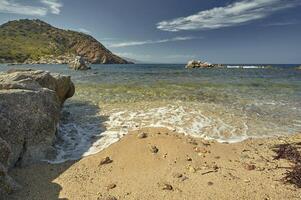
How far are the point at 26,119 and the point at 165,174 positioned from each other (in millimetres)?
5027

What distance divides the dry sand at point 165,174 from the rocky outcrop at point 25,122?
63 cm

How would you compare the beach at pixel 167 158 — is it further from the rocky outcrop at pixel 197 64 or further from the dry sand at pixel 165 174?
the rocky outcrop at pixel 197 64

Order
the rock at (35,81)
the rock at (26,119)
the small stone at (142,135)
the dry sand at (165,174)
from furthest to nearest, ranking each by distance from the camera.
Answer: the rock at (35,81)
the small stone at (142,135)
the rock at (26,119)
the dry sand at (165,174)

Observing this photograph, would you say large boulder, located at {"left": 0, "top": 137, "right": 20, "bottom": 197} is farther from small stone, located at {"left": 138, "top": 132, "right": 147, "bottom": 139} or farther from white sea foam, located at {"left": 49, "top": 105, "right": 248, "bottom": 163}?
small stone, located at {"left": 138, "top": 132, "right": 147, "bottom": 139}

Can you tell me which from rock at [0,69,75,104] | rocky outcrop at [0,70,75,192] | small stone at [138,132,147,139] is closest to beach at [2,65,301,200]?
small stone at [138,132,147,139]

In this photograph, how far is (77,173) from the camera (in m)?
8.20

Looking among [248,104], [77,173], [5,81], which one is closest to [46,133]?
[77,173]

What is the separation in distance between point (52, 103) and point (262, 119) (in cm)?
1063

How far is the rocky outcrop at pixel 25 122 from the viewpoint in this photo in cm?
827

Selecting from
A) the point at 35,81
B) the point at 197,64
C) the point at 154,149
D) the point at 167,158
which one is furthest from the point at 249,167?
the point at 197,64

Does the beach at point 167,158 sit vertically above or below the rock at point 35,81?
below

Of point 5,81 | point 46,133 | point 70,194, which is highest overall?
point 5,81

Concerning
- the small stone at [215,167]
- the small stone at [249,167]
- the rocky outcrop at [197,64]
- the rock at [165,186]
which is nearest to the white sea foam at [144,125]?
the small stone at [249,167]

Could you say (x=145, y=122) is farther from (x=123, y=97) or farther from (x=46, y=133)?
(x=123, y=97)
